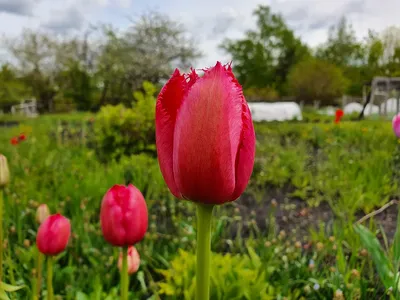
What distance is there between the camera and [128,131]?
5258mm

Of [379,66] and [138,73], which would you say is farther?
[379,66]

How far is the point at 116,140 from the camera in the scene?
16.8 ft

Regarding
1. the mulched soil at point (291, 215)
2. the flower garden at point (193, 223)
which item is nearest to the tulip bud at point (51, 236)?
the flower garden at point (193, 223)

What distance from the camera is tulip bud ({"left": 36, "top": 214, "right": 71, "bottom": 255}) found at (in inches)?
39.3

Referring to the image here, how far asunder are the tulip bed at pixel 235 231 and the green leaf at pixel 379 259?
0.29 feet

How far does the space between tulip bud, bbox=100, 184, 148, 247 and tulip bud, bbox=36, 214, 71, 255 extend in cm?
16

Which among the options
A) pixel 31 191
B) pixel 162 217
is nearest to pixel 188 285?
pixel 162 217

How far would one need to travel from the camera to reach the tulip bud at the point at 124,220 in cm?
88

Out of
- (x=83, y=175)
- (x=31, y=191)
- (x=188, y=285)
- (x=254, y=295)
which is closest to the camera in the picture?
(x=254, y=295)

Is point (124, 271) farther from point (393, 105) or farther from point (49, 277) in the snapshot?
point (393, 105)

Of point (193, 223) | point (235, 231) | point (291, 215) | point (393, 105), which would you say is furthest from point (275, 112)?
point (193, 223)

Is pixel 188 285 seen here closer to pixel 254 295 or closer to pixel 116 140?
pixel 254 295

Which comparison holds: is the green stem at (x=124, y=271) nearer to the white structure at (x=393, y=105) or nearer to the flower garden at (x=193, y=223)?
the flower garden at (x=193, y=223)

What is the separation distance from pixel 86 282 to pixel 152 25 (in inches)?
1042
